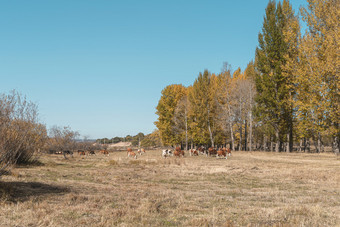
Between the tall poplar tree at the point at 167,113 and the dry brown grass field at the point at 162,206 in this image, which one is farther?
the tall poplar tree at the point at 167,113

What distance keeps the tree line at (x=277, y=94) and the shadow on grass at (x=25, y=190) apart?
2267cm

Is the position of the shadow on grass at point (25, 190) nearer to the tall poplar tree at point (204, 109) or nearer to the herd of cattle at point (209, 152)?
the herd of cattle at point (209, 152)

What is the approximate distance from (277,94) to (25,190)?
107ft

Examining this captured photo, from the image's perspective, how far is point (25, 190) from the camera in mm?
9656

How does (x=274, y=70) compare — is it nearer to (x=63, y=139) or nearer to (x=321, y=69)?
(x=321, y=69)

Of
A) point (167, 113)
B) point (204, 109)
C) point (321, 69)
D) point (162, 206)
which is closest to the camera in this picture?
point (162, 206)

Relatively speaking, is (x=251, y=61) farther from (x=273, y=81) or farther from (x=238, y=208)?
(x=238, y=208)

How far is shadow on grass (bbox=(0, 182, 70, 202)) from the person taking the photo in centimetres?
840

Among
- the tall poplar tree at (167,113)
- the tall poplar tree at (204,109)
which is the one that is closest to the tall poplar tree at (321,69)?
the tall poplar tree at (204,109)

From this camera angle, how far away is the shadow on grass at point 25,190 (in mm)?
8399

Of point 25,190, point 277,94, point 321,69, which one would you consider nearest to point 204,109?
point 277,94

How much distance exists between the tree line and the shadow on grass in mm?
22666

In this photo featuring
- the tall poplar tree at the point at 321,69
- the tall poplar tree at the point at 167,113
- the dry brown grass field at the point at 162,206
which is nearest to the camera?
the dry brown grass field at the point at 162,206

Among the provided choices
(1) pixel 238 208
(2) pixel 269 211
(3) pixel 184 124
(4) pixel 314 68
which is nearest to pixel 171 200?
(1) pixel 238 208
